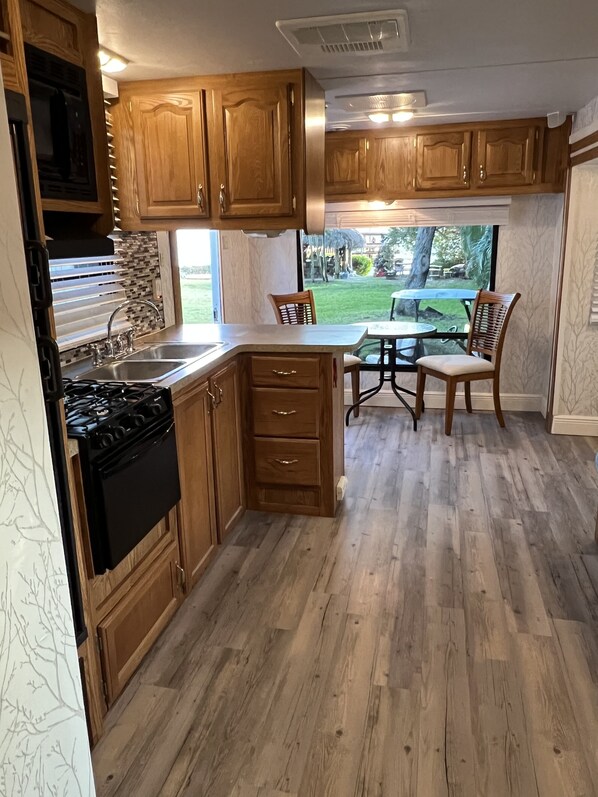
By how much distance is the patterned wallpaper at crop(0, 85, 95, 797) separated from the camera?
109 cm

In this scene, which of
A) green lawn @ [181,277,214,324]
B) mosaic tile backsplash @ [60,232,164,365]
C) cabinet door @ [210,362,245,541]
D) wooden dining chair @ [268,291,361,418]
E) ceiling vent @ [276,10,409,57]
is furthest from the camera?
green lawn @ [181,277,214,324]

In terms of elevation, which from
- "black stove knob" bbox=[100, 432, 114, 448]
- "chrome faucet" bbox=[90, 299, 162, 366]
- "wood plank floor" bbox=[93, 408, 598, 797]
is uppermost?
"chrome faucet" bbox=[90, 299, 162, 366]

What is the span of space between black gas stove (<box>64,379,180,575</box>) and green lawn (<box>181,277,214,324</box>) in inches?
112

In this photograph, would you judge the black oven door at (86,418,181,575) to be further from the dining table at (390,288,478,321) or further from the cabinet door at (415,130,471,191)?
the dining table at (390,288,478,321)

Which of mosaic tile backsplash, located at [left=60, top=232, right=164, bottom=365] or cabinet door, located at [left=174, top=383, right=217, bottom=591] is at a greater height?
mosaic tile backsplash, located at [left=60, top=232, right=164, bottom=365]

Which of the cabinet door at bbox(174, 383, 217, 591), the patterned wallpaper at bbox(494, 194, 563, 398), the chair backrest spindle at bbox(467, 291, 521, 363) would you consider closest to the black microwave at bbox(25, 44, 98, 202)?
the cabinet door at bbox(174, 383, 217, 591)

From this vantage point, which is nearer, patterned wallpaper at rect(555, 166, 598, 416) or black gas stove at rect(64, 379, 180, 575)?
black gas stove at rect(64, 379, 180, 575)

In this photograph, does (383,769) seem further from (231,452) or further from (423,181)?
(423,181)

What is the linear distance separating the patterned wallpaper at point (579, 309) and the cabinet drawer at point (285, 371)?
2.34m

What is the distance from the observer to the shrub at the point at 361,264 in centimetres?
550

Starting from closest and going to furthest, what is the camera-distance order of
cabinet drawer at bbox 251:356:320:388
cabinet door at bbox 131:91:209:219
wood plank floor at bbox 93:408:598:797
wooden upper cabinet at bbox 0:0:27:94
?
wooden upper cabinet at bbox 0:0:27:94
wood plank floor at bbox 93:408:598:797
cabinet door at bbox 131:91:209:219
cabinet drawer at bbox 251:356:320:388

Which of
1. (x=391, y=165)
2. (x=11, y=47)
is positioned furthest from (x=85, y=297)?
(x=391, y=165)

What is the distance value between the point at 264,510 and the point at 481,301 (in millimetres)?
2634

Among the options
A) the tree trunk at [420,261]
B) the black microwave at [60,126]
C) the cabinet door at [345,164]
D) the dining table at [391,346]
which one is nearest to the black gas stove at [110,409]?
the black microwave at [60,126]
